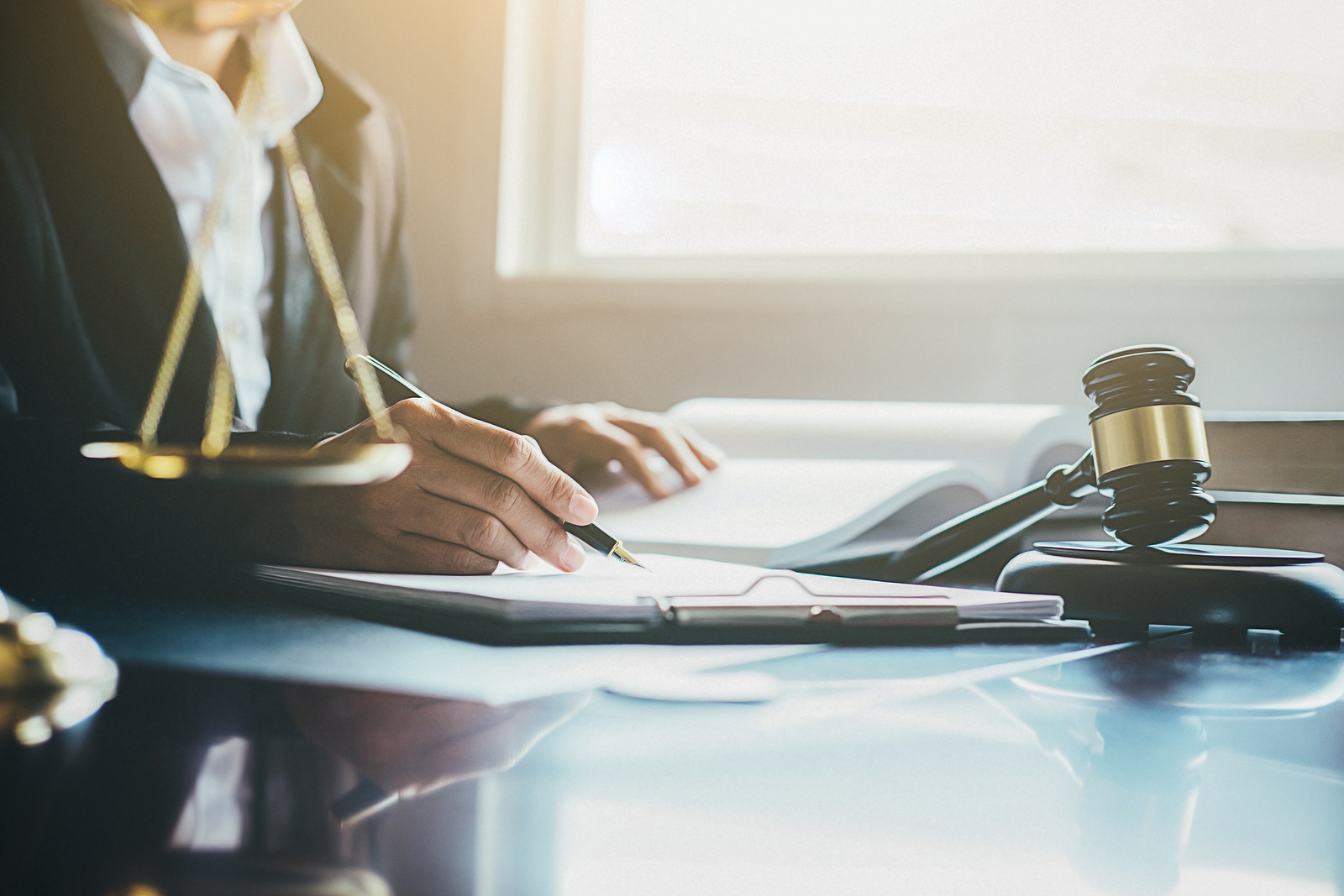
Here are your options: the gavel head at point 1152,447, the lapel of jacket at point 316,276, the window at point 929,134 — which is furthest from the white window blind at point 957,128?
the gavel head at point 1152,447

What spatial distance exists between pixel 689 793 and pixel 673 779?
11 millimetres

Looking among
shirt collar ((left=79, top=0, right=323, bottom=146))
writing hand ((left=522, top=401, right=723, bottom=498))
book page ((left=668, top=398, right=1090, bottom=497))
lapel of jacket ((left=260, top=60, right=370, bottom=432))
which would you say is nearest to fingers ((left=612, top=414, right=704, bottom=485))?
writing hand ((left=522, top=401, right=723, bottom=498))

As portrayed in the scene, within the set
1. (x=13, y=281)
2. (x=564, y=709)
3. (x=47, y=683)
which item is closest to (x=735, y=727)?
(x=564, y=709)

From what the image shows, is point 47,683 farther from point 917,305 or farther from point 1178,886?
point 917,305

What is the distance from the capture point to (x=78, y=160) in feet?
3.52

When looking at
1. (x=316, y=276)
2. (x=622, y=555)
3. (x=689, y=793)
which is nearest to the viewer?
(x=689, y=793)

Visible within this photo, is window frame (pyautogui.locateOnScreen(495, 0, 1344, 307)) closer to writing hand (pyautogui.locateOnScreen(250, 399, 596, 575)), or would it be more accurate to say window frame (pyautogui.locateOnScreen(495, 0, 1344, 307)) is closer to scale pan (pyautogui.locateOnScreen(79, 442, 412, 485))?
writing hand (pyautogui.locateOnScreen(250, 399, 596, 575))

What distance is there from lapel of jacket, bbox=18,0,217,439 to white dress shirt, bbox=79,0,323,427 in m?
0.02

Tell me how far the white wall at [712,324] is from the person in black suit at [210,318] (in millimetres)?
113

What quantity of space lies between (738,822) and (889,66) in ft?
5.10

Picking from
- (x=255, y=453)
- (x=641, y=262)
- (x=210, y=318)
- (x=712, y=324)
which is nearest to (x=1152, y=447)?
(x=255, y=453)

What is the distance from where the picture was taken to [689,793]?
255 mm

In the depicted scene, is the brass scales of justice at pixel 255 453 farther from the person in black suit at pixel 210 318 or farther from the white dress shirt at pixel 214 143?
the white dress shirt at pixel 214 143

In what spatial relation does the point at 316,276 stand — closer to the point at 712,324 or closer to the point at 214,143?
the point at 214,143
